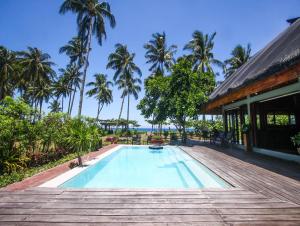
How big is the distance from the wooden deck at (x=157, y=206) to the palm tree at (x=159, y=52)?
97.2 ft

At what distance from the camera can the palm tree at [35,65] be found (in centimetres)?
3844

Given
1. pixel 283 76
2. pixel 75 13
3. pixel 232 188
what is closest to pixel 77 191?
pixel 232 188

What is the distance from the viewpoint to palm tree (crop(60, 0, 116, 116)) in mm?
22608

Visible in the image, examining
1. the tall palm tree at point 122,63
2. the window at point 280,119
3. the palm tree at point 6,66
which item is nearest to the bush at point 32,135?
the window at point 280,119

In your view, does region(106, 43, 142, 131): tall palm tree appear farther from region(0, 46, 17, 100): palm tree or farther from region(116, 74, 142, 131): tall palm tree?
region(0, 46, 17, 100): palm tree

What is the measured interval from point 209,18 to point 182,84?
7.03 meters

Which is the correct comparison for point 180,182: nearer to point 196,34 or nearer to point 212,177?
point 212,177

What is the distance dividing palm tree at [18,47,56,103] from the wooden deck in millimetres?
38779

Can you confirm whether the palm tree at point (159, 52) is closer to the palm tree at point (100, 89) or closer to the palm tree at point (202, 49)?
the palm tree at point (202, 49)

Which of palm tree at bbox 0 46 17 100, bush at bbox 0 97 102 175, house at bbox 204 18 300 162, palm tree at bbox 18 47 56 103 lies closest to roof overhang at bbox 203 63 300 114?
house at bbox 204 18 300 162

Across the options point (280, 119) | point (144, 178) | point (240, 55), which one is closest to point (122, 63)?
point (240, 55)

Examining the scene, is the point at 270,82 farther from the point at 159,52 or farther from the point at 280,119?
the point at 159,52

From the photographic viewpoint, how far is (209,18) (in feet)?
47.2

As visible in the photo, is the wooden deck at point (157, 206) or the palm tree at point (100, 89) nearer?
the wooden deck at point (157, 206)
